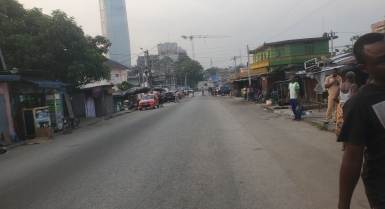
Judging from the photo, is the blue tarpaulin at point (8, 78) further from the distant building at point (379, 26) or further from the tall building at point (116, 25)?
the tall building at point (116, 25)

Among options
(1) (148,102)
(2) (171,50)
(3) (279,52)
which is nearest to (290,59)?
(3) (279,52)

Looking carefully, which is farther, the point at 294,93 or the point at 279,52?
the point at 279,52

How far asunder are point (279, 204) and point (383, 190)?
8.62ft

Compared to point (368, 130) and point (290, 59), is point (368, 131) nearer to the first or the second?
point (368, 130)

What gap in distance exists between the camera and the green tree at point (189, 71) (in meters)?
111

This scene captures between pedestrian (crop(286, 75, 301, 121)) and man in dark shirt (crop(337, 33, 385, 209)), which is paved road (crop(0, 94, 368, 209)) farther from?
pedestrian (crop(286, 75, 301, 121))

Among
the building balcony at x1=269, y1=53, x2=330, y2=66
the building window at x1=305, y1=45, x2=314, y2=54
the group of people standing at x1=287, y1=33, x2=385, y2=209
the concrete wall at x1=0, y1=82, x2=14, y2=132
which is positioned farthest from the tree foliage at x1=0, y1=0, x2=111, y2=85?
the building window at x1=305, y1=45, x2=314, y2=54

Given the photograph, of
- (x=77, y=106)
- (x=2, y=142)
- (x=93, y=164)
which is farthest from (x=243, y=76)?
(x=93, y=164)

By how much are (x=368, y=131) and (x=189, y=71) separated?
365 ft

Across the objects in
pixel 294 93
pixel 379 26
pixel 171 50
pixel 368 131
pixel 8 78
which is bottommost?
pixel 294 93

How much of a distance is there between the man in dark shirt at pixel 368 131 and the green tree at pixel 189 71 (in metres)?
108

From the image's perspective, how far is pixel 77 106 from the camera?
28.8 meters

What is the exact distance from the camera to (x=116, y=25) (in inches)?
2035

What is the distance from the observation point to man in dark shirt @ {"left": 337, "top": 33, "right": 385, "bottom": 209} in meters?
2.17
